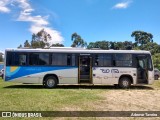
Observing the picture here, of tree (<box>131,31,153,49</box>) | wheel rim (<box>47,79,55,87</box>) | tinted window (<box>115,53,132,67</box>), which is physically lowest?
wheel rim (<box>47,79,55,87</box>)

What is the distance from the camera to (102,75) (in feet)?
68.8

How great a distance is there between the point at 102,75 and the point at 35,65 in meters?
4.87

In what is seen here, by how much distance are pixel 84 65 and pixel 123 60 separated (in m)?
2.88

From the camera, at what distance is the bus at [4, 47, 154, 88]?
20.8 m

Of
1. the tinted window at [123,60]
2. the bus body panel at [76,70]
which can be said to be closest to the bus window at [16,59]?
the bus body panel at [76,70]

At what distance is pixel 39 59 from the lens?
20938mm

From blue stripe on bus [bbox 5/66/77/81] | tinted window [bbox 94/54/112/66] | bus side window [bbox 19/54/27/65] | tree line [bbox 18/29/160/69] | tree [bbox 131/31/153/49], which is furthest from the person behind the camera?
tree [bbox 131/31/153/49]

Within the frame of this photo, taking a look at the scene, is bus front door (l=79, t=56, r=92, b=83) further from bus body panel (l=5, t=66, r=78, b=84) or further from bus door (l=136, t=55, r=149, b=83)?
bus door (l=136, t=55, r=149, b=83)

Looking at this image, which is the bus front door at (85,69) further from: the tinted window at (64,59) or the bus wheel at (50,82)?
the bus wheel at (50,82)

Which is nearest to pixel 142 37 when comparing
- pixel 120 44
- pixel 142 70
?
pixel 120 44

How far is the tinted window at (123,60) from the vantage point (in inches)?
831

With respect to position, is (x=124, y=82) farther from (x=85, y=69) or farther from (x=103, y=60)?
(x=85, y=69)

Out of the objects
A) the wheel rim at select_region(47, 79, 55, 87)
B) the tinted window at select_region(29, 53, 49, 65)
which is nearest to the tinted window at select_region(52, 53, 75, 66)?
the tinted window at select_region(29, 53, 49, 65)

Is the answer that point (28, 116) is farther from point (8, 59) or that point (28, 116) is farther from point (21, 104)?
point (8, 59)
